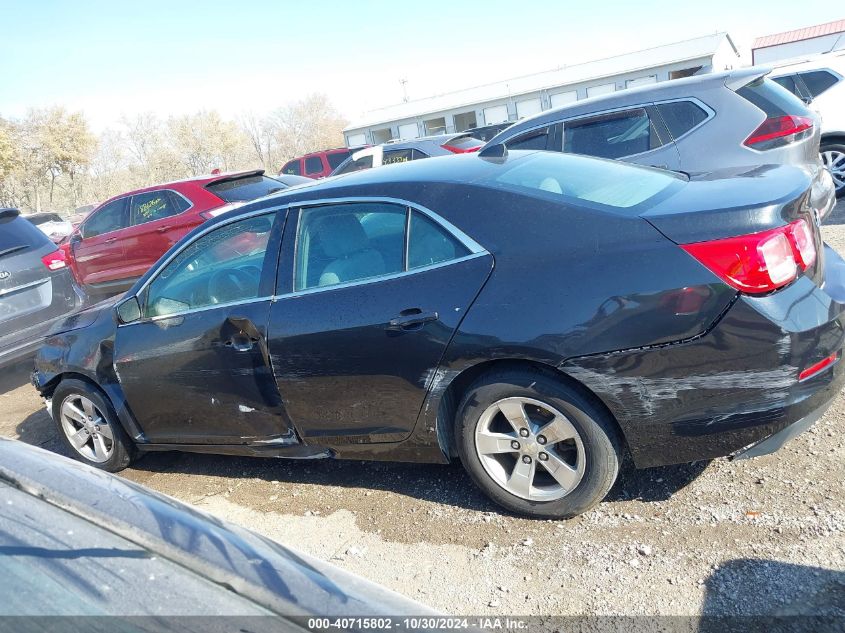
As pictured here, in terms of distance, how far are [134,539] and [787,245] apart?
2.54 metres

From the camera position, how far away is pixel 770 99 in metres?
6.20

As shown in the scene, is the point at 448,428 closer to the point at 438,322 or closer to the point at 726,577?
the point at 438,322

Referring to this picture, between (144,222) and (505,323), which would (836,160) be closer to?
(505,323)

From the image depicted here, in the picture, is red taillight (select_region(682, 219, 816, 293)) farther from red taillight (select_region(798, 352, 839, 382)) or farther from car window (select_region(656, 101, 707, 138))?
car window (select_region(656, 101, 707, 138))

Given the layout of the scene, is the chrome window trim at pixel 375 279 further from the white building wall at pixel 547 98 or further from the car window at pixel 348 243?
the white building wall at pixel 547 98

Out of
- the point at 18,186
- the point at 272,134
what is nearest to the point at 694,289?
the point at 18,186

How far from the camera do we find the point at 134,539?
5.28 ft

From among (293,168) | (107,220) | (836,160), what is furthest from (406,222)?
(293,168)

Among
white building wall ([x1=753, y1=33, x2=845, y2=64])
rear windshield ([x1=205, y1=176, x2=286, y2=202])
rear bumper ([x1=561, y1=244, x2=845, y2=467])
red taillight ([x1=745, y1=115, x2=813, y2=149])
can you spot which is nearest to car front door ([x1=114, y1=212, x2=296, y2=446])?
rear bumper ([x1=561, y1=244, x2=845, y2=467])

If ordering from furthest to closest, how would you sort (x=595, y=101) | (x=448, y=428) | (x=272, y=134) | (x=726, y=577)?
1. (x=272, y=134)
2. (x=595, y=101)
3. (x=448, y=428)
4. (x=726, y=577)

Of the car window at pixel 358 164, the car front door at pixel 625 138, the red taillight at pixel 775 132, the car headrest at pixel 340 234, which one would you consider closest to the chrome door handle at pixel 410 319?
the car headrest at pixel 340 234

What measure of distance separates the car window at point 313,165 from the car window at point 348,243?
15293mm

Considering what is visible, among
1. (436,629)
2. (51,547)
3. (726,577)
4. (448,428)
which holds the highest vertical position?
(51,547)

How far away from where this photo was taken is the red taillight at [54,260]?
701 centimetres
